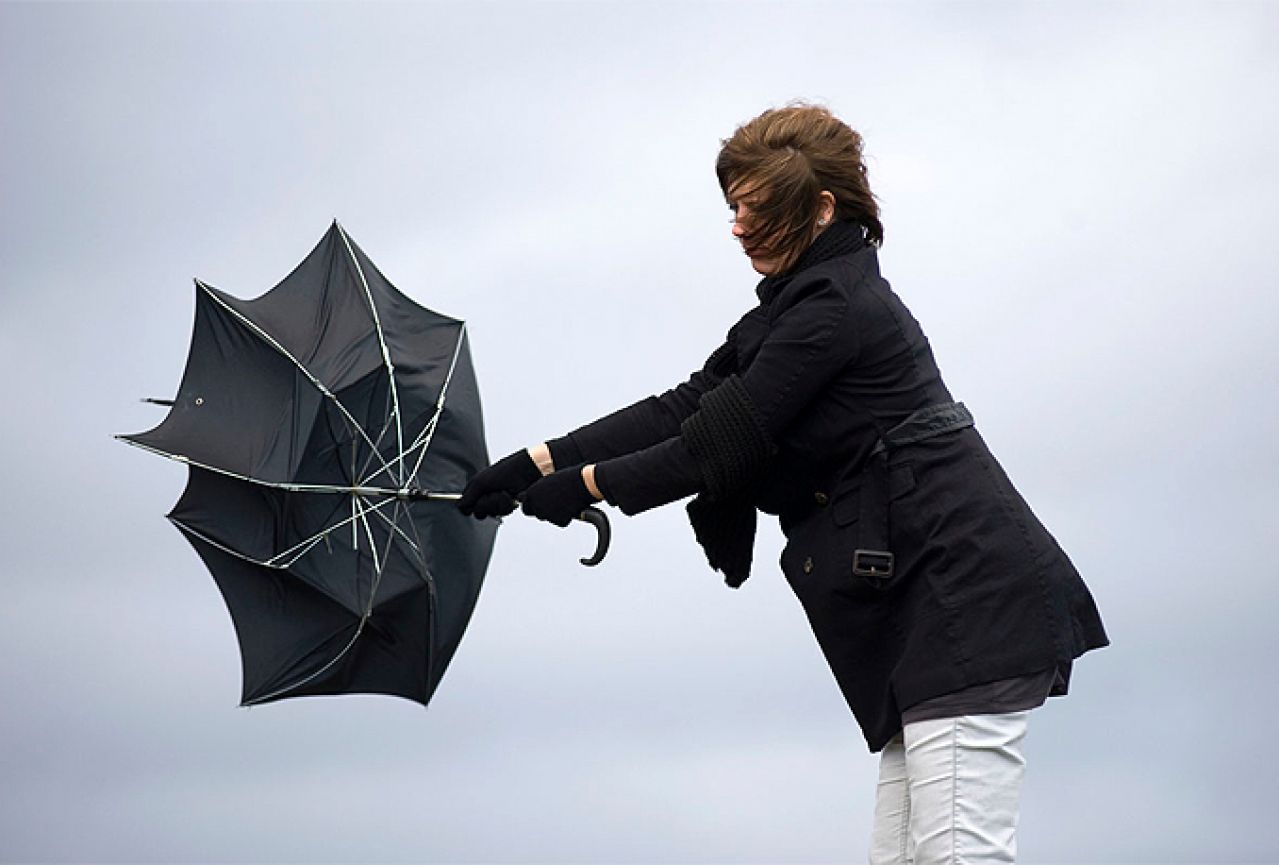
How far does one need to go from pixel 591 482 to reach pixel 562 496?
0.09 meters

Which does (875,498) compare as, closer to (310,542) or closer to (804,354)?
(804,354)

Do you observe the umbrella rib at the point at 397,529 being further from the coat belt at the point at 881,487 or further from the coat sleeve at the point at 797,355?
the coat belt at the point at 881,487

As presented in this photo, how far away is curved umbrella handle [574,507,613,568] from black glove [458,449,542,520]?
29 cm

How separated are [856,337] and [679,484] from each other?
579 millimetres

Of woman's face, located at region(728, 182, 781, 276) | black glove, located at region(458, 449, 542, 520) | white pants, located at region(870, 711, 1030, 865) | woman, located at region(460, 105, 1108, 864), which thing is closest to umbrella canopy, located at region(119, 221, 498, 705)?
black glove, located at region(458, 449, 542, 520)

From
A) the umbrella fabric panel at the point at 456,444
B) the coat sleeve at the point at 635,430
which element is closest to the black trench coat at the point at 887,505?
the coat sleeve at the point at 635,430

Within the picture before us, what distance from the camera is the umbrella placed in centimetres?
523

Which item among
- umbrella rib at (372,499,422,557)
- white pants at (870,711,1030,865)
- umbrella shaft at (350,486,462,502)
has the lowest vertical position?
white pants at (870,711,1030,865)

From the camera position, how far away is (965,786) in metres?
3.83

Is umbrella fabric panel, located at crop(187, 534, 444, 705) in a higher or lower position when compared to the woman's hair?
lower

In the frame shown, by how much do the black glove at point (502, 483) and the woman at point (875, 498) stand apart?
1.24 feet

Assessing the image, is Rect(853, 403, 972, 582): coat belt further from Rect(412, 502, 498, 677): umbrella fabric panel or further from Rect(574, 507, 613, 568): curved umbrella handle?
Rect(412, 502, 498, 677): umbrella fabric panel

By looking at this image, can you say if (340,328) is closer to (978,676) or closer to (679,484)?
(679,484)

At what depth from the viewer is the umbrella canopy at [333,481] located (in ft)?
17.1
